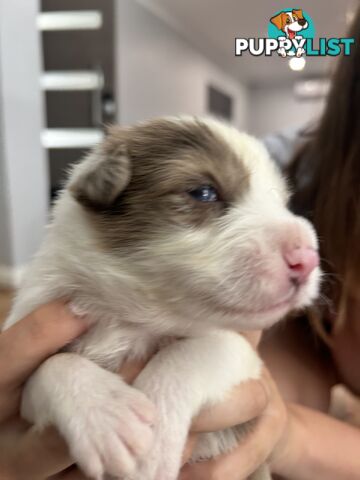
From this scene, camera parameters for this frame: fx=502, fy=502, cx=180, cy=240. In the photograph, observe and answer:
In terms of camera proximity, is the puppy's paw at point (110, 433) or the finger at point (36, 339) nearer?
the puppy's paw at point (110, 433)

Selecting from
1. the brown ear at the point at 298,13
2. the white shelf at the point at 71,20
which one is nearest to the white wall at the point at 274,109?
the white shelf at the point at 71,20

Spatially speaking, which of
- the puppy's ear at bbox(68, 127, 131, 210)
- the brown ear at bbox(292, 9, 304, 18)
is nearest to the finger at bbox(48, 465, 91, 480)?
the puppy's ear at bbox(68, 127, 131, 210)

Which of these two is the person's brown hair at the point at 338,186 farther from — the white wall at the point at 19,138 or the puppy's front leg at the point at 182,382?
the white wall at the point at 19,138

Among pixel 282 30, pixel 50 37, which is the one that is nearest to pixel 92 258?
pixel 282 30

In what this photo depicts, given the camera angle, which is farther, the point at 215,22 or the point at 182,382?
the point at 215,22

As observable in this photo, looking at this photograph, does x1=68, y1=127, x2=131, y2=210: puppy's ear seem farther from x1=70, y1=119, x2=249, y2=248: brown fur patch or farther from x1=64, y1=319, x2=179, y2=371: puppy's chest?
x1=64, y1=319, x2=179, y2=371: puppy's chest

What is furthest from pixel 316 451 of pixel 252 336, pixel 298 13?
pixel 298 13

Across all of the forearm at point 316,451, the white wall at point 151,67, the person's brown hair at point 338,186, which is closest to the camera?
the forearm at point 316,451

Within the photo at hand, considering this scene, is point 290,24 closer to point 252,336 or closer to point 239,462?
point 252,336
